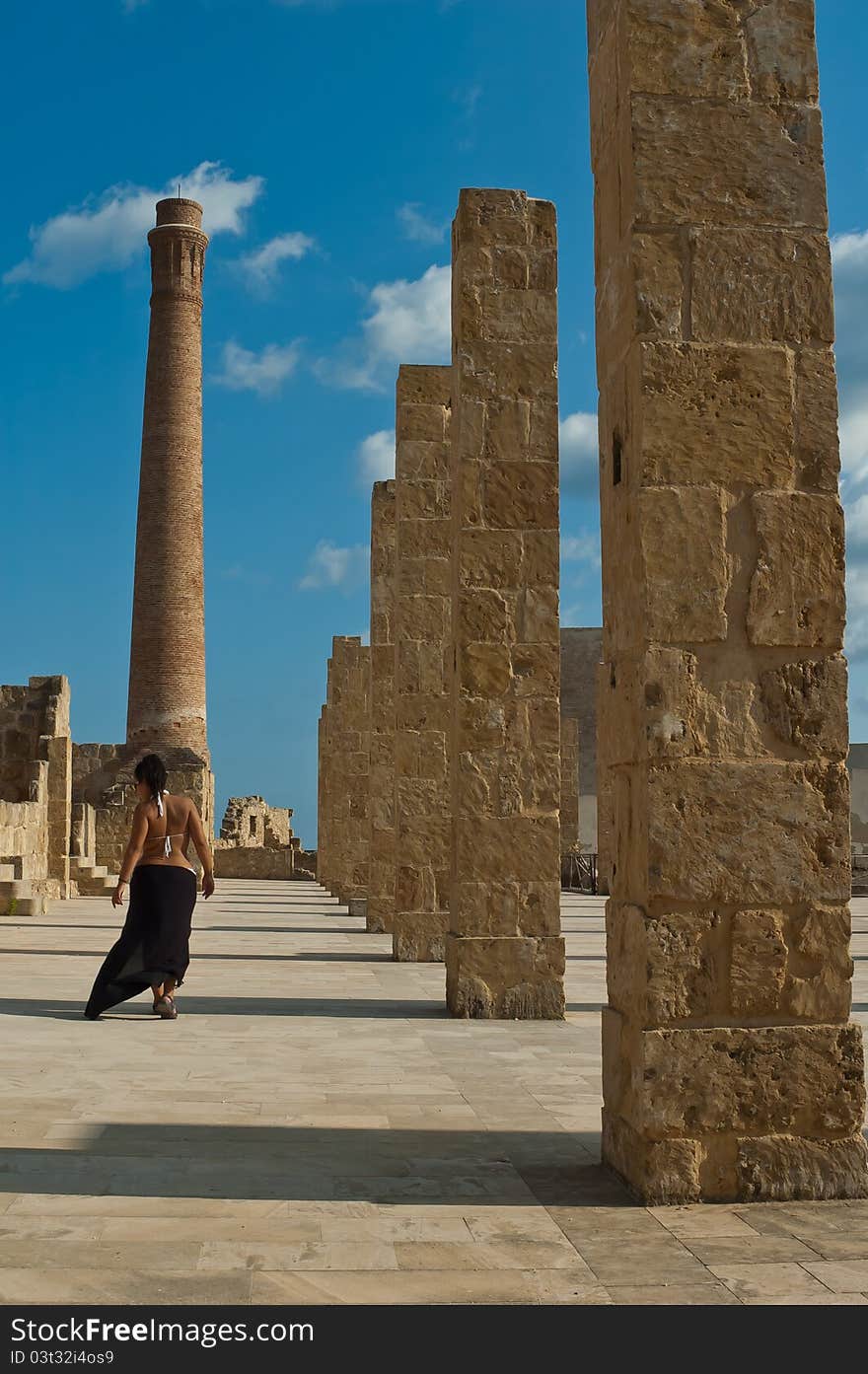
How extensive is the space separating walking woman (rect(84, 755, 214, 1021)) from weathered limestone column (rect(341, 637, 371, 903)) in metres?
13.4

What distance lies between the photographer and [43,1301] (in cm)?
308

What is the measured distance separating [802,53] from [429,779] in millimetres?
7732

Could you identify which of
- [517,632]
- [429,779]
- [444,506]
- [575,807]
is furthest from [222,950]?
[575,807]

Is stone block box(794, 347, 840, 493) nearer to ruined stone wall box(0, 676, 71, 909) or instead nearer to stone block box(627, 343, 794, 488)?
stone block box(627, 343, 794, 488)

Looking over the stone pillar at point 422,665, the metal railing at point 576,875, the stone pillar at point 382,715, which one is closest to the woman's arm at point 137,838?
the stone pillar at point 422,665

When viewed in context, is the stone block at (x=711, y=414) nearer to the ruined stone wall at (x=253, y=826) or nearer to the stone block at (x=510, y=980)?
the stone block at (x=510, y=980)

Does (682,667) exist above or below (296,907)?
above

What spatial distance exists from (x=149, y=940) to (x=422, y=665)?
446 cm

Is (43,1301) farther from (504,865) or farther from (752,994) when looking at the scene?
(504,865)

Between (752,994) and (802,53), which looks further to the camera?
(802,53)

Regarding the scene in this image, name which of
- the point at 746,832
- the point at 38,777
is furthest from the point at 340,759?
the point at 746,832

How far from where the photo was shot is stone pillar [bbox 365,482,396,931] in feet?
47.8

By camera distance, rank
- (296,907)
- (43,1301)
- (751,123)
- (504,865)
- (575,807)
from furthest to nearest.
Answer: (575,807), (296,907), (504,865), (751,123), (43,1301)

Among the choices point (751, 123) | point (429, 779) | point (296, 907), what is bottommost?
point (296, 907)
